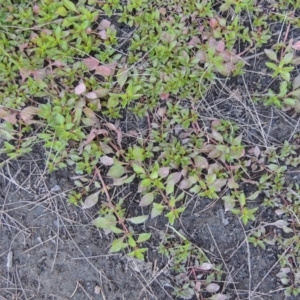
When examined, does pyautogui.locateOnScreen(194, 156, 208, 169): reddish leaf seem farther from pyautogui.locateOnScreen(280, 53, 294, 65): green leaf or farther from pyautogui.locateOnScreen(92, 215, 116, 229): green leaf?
pyautogui.locateOnScreen(280, 53, 294, 65): green leaf

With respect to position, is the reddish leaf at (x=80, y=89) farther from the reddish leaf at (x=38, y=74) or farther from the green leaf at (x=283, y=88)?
the green leaf at (x=283, y=88)

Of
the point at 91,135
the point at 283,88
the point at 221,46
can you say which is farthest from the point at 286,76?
the point at 91,135

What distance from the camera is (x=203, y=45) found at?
210 cm

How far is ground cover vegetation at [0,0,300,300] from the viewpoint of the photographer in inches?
80.0

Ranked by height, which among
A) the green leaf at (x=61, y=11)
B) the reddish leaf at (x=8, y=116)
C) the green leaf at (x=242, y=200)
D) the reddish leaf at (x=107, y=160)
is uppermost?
the green leaf at (x=61, y=11)

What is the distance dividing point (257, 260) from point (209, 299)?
10.2 inches

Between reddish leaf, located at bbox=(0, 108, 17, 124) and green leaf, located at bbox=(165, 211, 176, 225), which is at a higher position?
reddish leaf, located at bbox=(0, 108, 17, 124)

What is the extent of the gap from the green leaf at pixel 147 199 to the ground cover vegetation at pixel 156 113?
0.02 metres

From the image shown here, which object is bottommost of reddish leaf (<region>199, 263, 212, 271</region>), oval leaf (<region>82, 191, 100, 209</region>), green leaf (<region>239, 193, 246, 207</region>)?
reddish leaf (<region>199, 263, 212, 271</region>)

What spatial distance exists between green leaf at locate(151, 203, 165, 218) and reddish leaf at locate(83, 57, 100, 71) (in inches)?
25.0

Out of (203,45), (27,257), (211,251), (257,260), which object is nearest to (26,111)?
(27,257)

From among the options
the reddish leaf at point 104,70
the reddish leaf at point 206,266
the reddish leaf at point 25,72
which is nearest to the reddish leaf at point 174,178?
the reddish leaf at point 206,266

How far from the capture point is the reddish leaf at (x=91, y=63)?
207cm

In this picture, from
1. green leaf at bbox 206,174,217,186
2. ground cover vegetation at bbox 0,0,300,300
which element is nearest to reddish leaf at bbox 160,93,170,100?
ground cover vegetation at bbox 0,0,300,300
